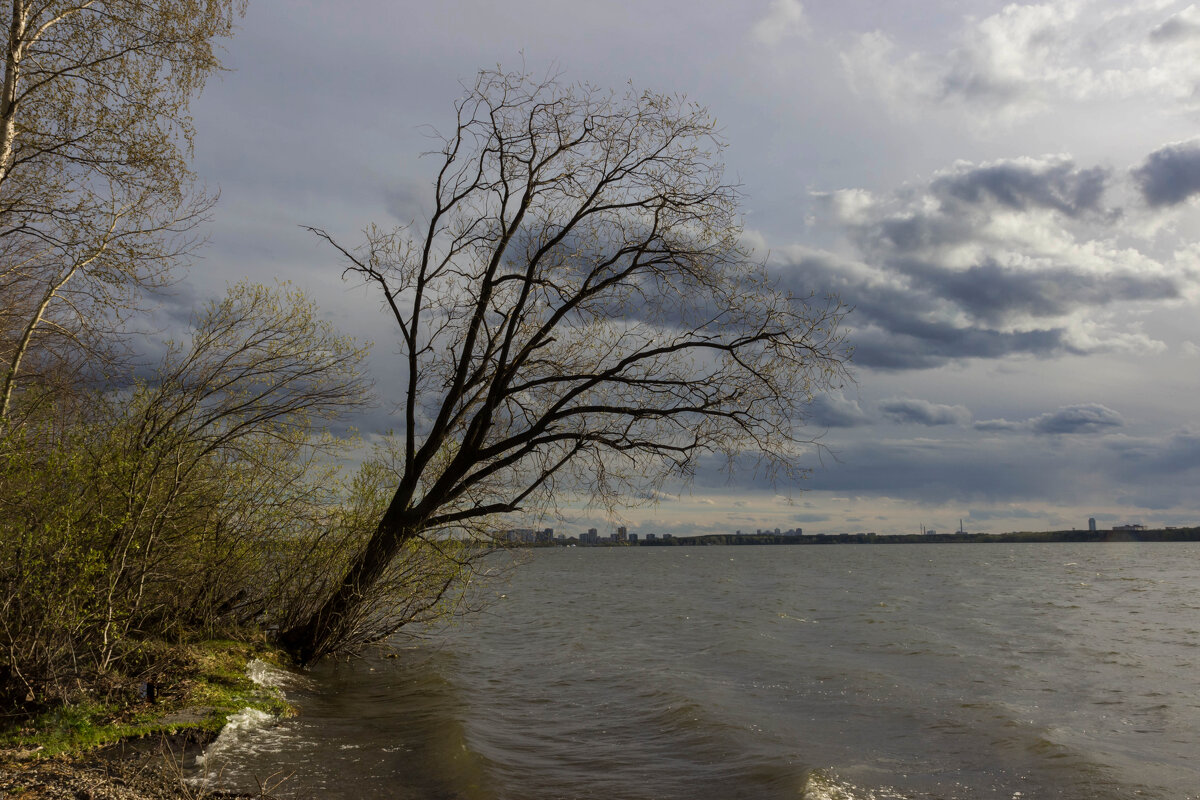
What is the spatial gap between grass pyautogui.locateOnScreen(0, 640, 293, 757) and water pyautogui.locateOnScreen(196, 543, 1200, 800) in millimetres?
677

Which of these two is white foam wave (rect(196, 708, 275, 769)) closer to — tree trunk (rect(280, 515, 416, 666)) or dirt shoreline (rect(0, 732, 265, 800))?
dirt shoreline (rect(0, 732, 265, 800))

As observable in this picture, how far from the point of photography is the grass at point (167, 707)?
7.61m

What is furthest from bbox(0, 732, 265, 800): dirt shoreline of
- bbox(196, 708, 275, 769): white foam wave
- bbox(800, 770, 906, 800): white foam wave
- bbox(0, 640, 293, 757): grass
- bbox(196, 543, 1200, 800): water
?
bbox(800, 770, 906, 800): white foam wave

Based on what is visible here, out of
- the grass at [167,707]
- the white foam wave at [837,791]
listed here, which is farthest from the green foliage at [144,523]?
the white foam wave at [837,791]

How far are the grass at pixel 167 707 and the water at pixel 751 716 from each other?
0.68 meters

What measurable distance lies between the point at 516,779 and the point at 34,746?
16.6ft

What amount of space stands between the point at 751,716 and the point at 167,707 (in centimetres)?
912

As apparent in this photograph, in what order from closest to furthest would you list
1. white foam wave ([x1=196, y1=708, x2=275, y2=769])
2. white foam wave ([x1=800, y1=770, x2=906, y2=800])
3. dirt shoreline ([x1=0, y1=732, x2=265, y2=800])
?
dirt shoreline ([x1=0, y1=732, x2=265, y2=800]), white foam wave ([x1=196, y1=708, x2=275, y2=769]), white foam wave ([x1=800, y1=770, x2=906, y2=800])

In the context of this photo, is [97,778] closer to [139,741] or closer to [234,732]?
[139,741]

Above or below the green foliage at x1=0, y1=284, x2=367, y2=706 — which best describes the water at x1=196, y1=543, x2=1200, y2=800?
below

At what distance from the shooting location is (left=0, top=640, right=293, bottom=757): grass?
7609 mm

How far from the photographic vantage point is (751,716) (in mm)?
13781

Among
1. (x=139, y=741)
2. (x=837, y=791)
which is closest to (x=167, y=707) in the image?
(x=139, y=741)

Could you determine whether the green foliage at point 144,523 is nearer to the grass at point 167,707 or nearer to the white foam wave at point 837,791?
the grass at point 167,707
